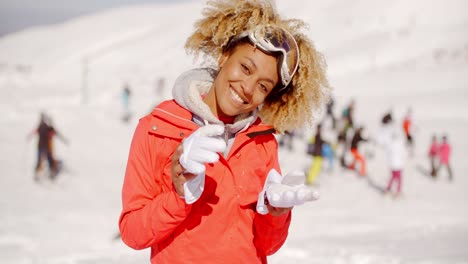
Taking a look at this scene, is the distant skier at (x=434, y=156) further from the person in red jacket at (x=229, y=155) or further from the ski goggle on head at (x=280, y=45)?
the ski goggle on head at (x=280, y=45)

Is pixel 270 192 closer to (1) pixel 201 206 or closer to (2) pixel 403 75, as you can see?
(1) pixel 201 206

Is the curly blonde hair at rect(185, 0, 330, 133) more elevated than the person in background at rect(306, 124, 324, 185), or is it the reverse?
the curly blonde hair at rect(185, 0, 330, 133)

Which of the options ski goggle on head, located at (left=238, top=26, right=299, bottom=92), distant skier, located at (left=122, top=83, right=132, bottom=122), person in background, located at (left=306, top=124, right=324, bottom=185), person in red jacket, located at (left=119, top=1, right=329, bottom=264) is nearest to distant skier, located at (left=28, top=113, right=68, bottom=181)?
person in background, located at (left=306, top=124, right=324, bottom=185)

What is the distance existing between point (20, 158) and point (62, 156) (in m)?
1.02

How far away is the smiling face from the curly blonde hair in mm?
127

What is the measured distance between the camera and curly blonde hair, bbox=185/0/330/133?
2213 mm

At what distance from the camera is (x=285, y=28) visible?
7.17 ft

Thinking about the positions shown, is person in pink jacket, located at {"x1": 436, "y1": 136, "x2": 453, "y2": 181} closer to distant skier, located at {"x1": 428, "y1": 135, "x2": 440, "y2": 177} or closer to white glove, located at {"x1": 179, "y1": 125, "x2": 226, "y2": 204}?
distant skier, located at {"x1": 428, "y1": 135, "x2": 440, "y2": 177}

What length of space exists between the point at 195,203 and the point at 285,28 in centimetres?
70

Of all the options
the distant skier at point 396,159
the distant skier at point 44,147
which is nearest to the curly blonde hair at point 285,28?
the distant skier at point 396,159

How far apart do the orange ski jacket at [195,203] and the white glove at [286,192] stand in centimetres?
10

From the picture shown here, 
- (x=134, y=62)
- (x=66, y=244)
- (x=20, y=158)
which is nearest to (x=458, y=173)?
(x=66, y=244)

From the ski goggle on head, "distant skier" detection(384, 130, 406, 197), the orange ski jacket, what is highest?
the ski goggle on head

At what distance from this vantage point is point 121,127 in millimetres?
19156
